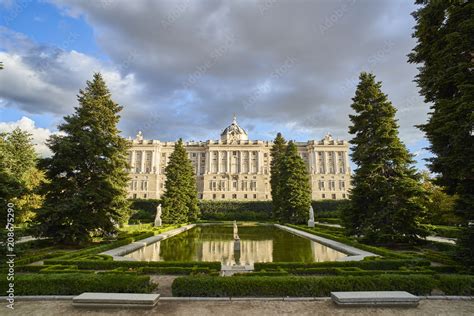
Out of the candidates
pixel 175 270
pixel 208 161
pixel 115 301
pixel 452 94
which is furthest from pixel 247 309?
pixel 208 161

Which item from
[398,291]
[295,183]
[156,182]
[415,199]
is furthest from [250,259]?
[156,182]

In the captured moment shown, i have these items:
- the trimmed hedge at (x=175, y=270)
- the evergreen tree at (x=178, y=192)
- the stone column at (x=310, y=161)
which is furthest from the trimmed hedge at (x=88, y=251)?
the stone column at (x=310, y=161)

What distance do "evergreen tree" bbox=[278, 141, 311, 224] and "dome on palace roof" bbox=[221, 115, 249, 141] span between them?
5602 centimetres

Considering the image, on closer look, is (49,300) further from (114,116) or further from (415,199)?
(415,199)

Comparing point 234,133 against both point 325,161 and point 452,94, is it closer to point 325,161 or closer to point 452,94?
point 325,161

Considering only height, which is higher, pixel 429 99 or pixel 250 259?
pixel 429 99

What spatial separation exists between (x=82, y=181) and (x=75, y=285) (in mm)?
11484

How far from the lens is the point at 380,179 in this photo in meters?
17.9

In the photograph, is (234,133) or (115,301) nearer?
(115,301)

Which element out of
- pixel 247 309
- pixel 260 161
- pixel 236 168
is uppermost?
pixel 260 161

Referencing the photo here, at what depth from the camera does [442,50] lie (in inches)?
437

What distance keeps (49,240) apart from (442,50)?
825 inches

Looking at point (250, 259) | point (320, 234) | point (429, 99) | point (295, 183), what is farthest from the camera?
point (295, 183)

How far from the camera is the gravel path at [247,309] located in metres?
7.01
